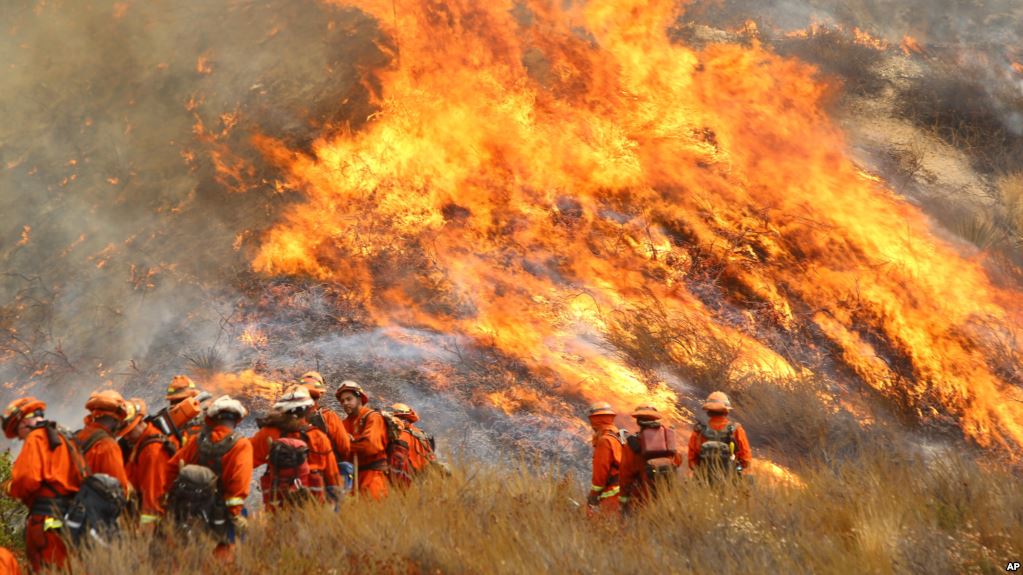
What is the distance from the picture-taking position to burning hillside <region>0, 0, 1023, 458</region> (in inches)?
499

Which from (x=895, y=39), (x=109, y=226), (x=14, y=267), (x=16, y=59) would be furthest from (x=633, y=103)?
(x=16, y=59)

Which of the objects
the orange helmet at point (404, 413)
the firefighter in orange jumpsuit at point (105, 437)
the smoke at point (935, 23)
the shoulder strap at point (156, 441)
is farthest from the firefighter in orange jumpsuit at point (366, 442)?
the smoke at point (935, 23)

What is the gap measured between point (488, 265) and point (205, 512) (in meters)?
8.17

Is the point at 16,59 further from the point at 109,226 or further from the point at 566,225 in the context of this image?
the point at 566,225

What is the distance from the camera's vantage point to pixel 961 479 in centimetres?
709

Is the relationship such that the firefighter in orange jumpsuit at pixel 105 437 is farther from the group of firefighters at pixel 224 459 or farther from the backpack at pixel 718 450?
the backpack at pixel 718 450

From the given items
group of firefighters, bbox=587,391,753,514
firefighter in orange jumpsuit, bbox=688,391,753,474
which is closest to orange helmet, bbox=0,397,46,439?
group of firefighters, bbox=587,391,753,514

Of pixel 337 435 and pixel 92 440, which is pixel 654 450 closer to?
pixel 337 435

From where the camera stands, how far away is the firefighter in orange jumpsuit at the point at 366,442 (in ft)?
30.3

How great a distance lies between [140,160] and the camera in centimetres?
1695

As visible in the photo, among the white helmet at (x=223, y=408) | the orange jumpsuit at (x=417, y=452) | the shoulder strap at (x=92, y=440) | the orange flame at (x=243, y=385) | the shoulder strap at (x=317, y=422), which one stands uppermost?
the white helmet at (x=223, y=408)

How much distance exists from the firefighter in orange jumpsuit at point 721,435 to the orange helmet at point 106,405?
16.2 ft

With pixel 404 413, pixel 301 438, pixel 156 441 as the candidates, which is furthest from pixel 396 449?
pixel 156 441

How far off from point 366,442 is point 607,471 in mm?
2361
